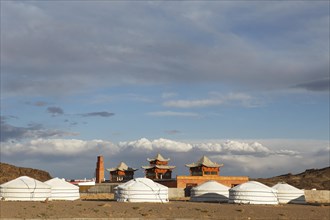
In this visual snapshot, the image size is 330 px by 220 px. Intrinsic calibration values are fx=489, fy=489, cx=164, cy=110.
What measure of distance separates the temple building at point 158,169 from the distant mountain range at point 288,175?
2379 centimetres

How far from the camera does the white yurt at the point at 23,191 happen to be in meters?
36.3

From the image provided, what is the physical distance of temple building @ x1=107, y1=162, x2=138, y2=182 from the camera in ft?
213

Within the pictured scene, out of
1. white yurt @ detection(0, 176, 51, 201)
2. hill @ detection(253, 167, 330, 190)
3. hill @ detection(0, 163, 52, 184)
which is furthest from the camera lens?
hill @ detection(0, 163, 52, 184)

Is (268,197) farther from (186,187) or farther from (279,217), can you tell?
(186,187)

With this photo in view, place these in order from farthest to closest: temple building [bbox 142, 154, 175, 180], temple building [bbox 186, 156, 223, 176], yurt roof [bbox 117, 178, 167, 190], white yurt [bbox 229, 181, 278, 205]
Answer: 1. temple building [bbox 142, 154, 175, 180]
2. temple building [bbox 186, 156, 223, 176]
3. yurt roof [bbox 117, 178, 167, 190]
4. white yurt [bbox 229, 181, 278, 205]

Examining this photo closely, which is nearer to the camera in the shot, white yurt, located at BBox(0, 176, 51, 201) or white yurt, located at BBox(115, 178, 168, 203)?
white yurt, located at BBox(115, 178, 168, 203)

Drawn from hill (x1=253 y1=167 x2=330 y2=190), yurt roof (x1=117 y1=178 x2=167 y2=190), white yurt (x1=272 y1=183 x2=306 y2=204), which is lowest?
white yurt (x1=272 y1=183 x2=306 y2=204)

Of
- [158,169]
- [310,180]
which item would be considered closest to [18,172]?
[158,169]

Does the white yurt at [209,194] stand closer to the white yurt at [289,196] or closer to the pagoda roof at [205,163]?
the white yurt at [289,196]

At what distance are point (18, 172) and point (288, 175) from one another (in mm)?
57879

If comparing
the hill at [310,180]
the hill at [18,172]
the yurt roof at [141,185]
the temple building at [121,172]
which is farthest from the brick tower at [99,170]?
the yurt roof at [141,185]

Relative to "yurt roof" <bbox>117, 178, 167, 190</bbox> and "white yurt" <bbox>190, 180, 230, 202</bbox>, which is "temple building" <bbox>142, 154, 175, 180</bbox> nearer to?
"white yurt" <bbox>190, 180, 230, 202</bbox>

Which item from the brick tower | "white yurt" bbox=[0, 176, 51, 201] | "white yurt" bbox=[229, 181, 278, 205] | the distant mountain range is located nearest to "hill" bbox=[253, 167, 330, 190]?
the distant mountain range

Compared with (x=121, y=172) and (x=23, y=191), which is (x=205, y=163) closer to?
(x=121, y=172)
